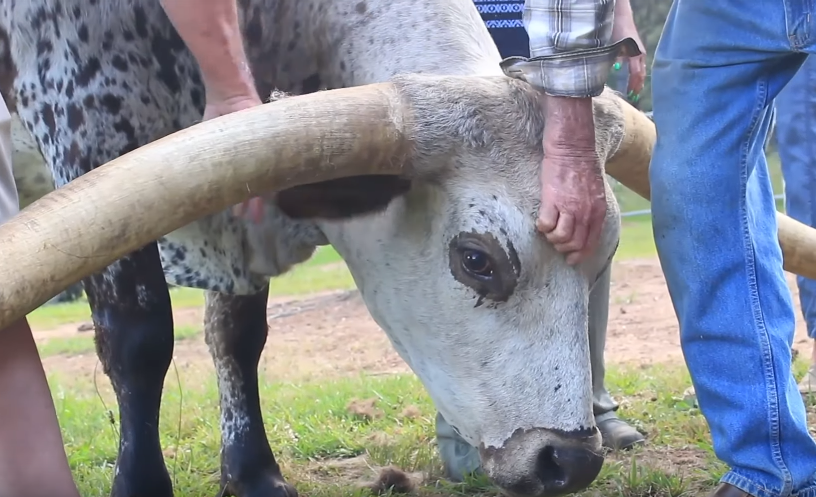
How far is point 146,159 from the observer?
2.39 metres

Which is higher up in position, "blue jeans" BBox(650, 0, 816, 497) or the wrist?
the wrist

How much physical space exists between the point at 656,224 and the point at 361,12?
40.6 inches

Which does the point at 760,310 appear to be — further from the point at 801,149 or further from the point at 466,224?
the point at 801,149

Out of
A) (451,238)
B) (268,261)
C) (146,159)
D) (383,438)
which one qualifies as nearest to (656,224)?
Answer: (451,238)

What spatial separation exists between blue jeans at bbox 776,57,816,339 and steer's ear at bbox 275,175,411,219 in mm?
2326

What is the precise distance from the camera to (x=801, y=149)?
15.4 feet

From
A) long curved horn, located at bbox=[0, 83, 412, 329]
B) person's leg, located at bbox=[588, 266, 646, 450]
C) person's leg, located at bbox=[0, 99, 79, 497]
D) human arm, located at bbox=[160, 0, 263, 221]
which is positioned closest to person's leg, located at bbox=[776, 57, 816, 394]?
person's leg, located at bbox=[588, 266, 646, 450]

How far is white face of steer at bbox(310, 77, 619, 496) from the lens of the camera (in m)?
2.74

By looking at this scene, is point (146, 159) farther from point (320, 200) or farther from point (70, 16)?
point (70, 16)

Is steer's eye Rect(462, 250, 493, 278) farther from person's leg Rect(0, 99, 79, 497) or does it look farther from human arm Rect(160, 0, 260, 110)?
person's leg Rect(0, 99, 79, 497)

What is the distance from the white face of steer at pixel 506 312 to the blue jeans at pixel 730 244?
0.27 m

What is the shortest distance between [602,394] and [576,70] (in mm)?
2088

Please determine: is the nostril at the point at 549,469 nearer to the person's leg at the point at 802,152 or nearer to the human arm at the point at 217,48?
the human arm at the point at 217,48

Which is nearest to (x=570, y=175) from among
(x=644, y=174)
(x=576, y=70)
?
(x=576, y=70)
